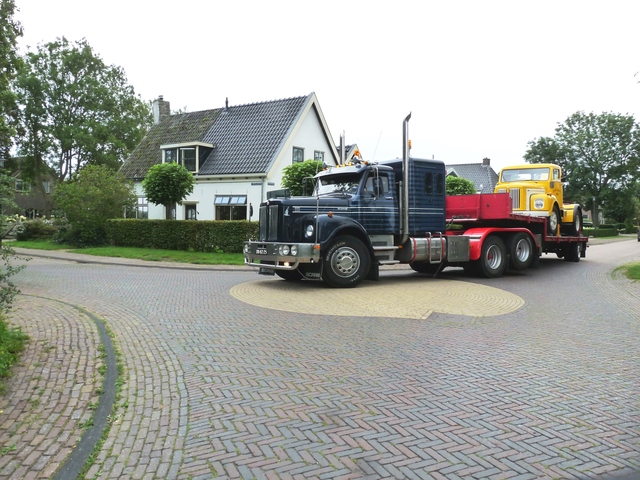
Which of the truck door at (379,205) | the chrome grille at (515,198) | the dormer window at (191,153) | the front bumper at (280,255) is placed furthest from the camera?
the dormer window at (191,153)

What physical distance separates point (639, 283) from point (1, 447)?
14.3 m

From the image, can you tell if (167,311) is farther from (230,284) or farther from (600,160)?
(600,160)

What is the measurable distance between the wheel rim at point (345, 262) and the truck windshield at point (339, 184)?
1.59 m

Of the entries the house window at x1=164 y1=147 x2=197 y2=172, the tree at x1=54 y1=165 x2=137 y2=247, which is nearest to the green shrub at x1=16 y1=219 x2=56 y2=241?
the tree at x1=54 y1=165 x2=137 y2=247

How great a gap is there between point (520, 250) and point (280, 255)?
7.89m

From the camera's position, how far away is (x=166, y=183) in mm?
23562

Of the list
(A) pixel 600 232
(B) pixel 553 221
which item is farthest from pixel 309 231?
(A) pixel 600 232

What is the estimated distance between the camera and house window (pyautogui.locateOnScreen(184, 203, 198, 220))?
31.4m

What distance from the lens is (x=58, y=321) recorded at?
25.4 ft

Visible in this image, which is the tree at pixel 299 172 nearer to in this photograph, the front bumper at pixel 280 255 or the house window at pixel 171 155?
the front bumper at pixel 280 255

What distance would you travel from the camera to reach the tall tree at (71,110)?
4528 centimetres

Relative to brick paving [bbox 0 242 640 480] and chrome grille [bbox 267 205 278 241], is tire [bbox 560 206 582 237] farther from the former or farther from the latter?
chrome grille [bbox 267 205 278 241]

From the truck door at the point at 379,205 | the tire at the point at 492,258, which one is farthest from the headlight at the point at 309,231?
the tire at the point at 492,258

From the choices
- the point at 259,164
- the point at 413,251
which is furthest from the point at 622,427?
the point at 259,164
